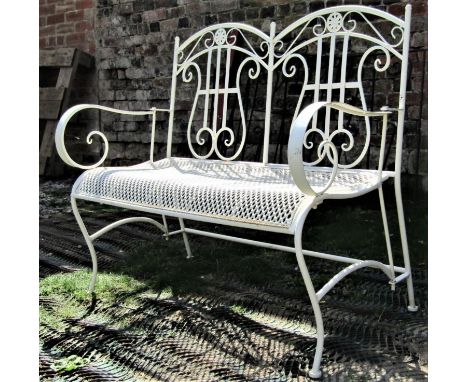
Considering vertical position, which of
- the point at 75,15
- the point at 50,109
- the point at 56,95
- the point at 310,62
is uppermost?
the point at 75,15

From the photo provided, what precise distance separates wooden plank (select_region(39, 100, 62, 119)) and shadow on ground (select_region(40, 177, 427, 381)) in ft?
6.19

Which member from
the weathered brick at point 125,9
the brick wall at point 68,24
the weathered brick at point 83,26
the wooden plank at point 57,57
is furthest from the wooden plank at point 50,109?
the weathered brick at point 125,9

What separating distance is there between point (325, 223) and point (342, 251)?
1.39 ft

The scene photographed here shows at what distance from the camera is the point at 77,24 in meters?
4.25

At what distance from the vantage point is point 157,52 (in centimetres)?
357

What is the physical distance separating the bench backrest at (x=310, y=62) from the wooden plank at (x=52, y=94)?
4.58ft

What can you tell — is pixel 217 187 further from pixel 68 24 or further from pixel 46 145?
→ pixel 68 24

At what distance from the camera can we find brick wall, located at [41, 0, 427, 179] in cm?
254

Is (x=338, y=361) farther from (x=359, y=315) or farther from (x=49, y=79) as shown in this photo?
(x=49, y=79)

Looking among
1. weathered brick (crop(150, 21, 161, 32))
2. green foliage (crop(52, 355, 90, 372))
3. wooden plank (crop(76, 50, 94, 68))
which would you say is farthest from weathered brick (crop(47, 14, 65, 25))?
green foliage (crop(52, 355, 90, 372))

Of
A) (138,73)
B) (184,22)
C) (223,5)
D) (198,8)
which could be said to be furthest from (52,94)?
(223,5)

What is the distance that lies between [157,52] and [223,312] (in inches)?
96.6

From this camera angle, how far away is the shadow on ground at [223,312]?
1.37 metres

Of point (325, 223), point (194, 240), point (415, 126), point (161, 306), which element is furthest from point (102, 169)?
point (415, 126)
